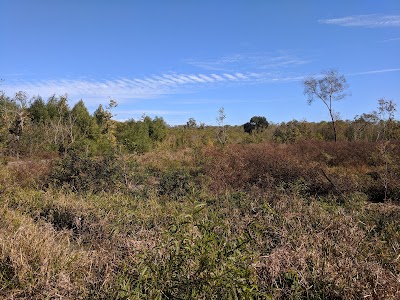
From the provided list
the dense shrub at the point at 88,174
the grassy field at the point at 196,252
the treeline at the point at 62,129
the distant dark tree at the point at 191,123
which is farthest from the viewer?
the distant dark tree at the point at 191,123

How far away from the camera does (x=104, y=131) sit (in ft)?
77.7

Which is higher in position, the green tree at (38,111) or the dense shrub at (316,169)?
the green tree at (38,111)

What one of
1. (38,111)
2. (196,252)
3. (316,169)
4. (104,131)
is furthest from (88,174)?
(38,111)

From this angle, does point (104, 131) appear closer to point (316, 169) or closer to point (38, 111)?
point (38, 111)

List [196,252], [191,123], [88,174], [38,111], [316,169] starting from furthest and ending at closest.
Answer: [191,123]
[38,111]
[316,169]
[88,174]
[196,252]

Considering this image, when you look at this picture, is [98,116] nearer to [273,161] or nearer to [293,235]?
[273,161]

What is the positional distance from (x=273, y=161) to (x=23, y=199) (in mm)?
8807

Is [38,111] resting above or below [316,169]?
above

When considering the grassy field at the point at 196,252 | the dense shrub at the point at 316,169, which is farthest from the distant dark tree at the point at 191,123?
the grassy field at the point at 196,252

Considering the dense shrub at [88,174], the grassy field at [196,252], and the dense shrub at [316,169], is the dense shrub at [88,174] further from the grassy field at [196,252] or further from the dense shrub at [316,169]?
the dense shrub at [316,169]

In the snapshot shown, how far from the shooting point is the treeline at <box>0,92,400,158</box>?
68.2 ft

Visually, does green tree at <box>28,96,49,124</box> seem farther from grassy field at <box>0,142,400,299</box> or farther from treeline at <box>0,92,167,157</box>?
grassy field at <box>0,142,400,299</box>

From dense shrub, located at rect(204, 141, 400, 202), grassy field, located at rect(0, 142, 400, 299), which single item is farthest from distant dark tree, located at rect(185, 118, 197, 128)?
grassy field, located at rect(0, 142, 400, 299)

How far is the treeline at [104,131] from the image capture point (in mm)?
20781
